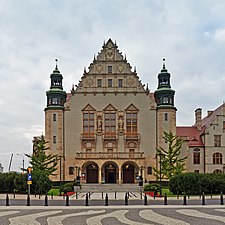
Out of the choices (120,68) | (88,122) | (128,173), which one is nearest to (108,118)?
(88,122)

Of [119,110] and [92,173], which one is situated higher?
[119,110]

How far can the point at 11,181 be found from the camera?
41281 mm

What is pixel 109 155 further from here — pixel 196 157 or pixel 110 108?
pixel 196 157

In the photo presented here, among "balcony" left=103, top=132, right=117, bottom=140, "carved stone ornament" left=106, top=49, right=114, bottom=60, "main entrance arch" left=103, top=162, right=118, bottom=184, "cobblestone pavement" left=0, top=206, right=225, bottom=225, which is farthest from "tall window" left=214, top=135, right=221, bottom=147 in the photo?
"cobblestone pavement" left=0, top=206, right=225, bottom=225

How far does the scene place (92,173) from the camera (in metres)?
62.8

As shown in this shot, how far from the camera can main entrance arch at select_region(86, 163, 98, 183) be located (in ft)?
205

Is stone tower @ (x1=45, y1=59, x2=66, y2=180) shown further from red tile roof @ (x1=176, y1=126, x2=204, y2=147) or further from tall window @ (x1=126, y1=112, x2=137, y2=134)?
red tile roof @ (x1=176, y1=126, x2=204, y2=147)

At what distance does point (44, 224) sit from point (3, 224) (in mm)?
1681

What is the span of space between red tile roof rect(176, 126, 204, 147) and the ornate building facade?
15.4 feet

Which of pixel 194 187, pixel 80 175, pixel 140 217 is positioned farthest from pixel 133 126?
pixel 140 217

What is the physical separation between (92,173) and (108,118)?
8.57 metres

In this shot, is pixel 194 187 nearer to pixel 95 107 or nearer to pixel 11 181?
pixel 11 181

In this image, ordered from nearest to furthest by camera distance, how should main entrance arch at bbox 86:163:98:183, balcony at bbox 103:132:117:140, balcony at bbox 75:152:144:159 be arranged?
balcony at bbox 75:152:144:159 < balcony at bbox 103:132:117:140 < main entrance arch at bbox 86:163:98:183

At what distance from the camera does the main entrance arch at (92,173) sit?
62594mm
